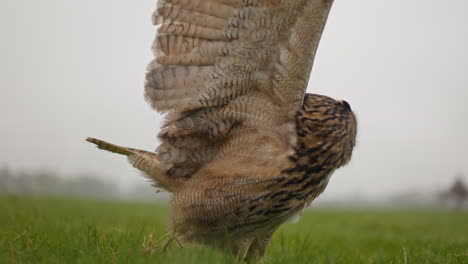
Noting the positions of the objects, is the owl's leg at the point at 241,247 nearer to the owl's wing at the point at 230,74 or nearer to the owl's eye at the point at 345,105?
the owl's wing at the point at 230,74

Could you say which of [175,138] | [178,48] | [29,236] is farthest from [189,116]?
[29,236]

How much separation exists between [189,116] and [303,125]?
98cm

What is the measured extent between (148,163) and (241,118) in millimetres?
1031

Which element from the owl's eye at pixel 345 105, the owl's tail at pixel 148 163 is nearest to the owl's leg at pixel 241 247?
the owl's tail at pixel 148 163

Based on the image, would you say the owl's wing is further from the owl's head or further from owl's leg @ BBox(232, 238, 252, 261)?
owl's leg @ BBox(232, 238, 252, 261)

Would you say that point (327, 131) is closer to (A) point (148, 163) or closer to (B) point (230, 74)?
(B) point (230, 74)

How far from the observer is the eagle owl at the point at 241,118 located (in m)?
3.55

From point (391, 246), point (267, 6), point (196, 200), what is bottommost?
point (391, 246)

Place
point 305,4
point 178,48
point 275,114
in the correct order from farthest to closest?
point 178,48, point 275,114, point 305,4

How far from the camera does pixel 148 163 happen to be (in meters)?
4.21

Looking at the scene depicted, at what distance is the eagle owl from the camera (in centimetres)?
355

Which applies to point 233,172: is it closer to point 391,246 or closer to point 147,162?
point 147,162

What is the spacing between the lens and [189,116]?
3.95 m

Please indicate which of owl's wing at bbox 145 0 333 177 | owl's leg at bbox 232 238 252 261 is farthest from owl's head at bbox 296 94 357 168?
owl's leg at bbox 232 238 252 261
